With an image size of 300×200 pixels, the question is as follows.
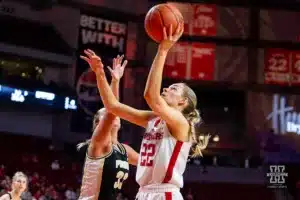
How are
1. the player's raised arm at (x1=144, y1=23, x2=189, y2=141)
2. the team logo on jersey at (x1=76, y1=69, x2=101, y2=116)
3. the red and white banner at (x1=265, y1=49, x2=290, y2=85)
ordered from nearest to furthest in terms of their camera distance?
the player's raised arm at (x1=144, y1=23, x2=189, y2=141), the team logo on jersey at (x1=76, y1=69, x2=101, y2=116), the red and white banner at (x1=265, y1=49, x2=290, y2=85)

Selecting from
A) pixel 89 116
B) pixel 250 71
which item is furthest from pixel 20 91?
pixel 250 71

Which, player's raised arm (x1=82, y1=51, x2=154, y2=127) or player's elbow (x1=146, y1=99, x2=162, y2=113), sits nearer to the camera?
player's elbow (x1=146, y1=99, x2=162, y2=113)

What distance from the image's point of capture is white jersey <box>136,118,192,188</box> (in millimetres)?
3982

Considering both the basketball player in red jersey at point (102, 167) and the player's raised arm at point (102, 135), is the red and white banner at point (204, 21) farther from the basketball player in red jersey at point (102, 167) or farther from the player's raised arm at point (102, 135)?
the basketball player in red jersey at point (102, 167)

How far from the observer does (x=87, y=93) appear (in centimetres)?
2039

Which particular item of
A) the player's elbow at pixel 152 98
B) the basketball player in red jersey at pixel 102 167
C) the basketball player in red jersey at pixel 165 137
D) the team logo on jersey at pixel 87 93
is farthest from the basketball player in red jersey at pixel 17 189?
the team logo on jersey at pixel 87 93

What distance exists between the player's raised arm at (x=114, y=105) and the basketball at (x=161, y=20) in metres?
0.56

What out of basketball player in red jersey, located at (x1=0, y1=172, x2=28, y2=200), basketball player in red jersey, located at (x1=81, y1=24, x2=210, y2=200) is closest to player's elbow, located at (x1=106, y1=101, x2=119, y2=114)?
basketball player in red jersey, located at (x1=81, y1=24, x2=210, y2=200)

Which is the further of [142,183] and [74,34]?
[74,34]

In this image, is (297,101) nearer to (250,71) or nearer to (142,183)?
(250,71)

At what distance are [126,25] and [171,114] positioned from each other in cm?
1894

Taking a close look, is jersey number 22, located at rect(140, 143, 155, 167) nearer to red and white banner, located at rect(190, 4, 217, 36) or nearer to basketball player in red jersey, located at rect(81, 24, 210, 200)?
basketball player in red jersey, located at rect(81, 24, 210, 200)

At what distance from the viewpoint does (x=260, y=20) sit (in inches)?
958

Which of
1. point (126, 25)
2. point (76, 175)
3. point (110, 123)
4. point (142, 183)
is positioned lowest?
point (76, 175)
